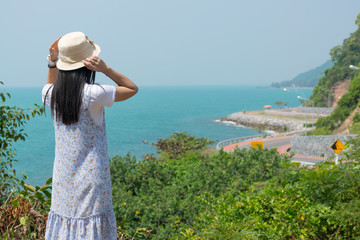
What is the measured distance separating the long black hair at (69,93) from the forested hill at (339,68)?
244 feet

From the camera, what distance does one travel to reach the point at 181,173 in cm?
1073

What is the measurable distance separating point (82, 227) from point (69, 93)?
0.83 meters

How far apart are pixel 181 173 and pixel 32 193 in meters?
7.54

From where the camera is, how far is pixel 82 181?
2.09 metres

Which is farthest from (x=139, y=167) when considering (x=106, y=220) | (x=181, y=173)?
(x=106, y=220)

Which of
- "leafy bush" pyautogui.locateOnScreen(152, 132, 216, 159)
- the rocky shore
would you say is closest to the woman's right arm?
"leafy bush" pyautogui.locateOnScreen(152, 132, 216, 159)

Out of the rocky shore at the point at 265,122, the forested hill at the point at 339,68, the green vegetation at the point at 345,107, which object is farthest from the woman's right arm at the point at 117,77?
the forested hill at the point at 339,68

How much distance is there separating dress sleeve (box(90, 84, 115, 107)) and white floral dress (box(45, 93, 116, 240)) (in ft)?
0.32

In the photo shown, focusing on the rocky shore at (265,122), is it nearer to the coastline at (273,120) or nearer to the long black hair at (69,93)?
the coastline at (273,120)

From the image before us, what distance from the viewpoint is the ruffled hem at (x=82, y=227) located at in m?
2.14

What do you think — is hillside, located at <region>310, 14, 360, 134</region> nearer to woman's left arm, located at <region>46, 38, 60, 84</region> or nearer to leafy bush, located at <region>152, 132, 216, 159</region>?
leafy bush, located at <region>152, 132, 216, 159</region>

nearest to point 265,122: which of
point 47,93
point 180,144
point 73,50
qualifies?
point 180,144

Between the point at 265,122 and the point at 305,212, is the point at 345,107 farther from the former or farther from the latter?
the point at 305,212

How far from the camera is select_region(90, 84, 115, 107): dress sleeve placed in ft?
6.66
